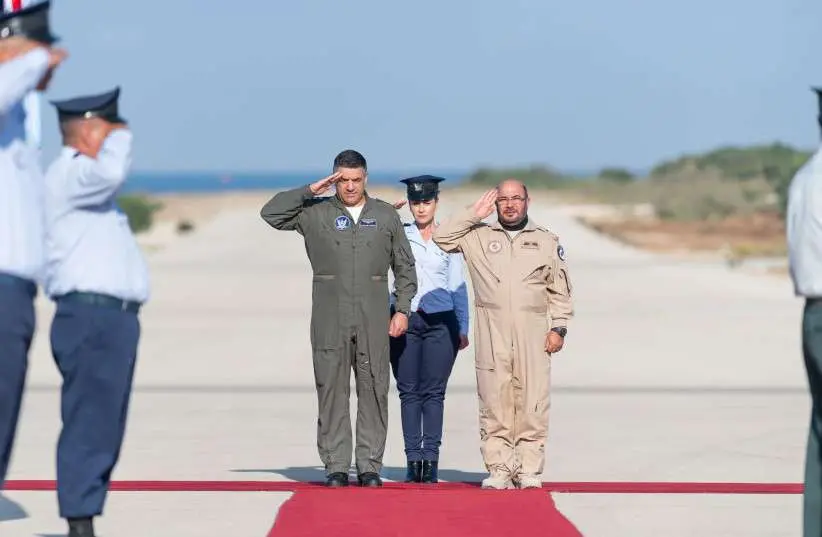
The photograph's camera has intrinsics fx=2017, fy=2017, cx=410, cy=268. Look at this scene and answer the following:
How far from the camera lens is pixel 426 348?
38.9 ft

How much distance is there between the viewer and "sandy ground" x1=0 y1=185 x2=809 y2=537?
34.4ft

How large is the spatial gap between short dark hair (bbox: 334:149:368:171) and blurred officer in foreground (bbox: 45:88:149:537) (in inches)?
101

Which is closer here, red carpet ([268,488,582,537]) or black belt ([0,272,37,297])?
black belt ([0,272,37,297])

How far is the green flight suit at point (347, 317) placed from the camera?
36.6ft

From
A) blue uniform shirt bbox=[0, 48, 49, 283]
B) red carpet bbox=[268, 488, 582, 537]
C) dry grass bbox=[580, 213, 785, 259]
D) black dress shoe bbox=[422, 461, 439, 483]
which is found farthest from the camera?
dry grass bbox=[580, 213, 785, 259]

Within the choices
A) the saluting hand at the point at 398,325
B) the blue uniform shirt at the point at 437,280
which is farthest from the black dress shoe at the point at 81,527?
the blue uniform shirt at the point at 437,280

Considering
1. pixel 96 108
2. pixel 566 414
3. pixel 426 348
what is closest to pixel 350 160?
pixel 426 348

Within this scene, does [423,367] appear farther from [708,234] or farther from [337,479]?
[708,234]

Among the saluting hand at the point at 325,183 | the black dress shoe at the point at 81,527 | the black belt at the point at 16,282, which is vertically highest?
the saluting hand at the point at 325,183

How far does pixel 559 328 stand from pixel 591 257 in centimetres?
3513

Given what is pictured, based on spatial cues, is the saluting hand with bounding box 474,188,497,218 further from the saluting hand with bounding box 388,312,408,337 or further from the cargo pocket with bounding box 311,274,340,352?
the cargo pocket with bounding box 311,274,340,352

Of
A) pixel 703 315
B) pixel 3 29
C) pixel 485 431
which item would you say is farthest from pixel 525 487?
pixel 703 315

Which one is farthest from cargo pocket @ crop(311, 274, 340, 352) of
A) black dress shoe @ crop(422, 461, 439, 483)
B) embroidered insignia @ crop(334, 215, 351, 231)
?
black dress shoe @ crop(422, 461, 439, 483)

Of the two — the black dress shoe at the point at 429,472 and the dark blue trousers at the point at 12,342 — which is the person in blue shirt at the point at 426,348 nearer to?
the black dress shoe at the point at 429,472
